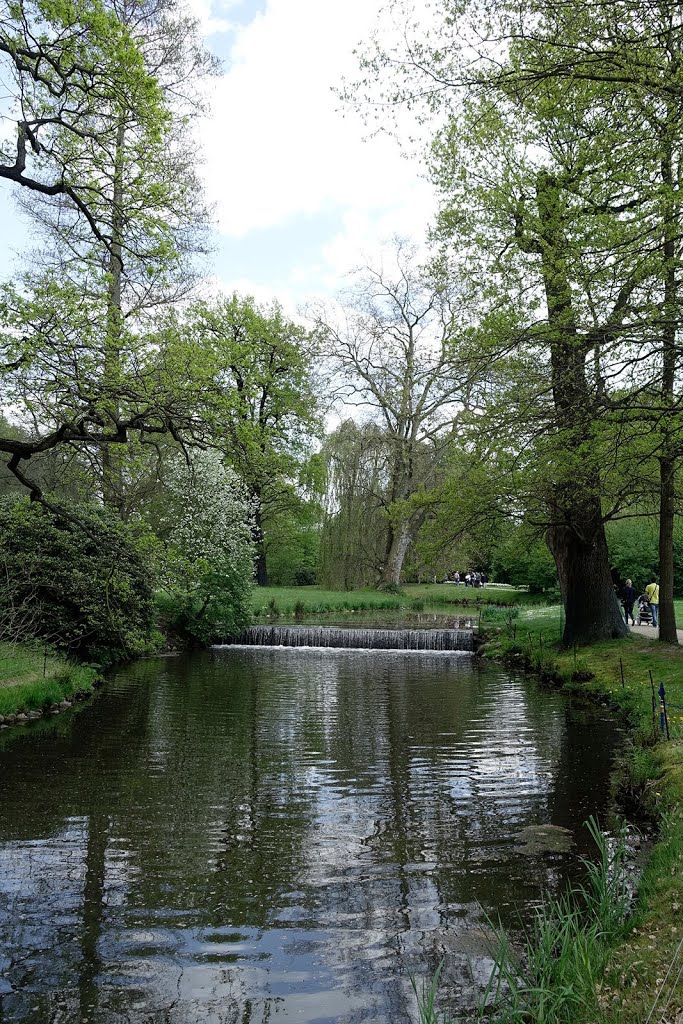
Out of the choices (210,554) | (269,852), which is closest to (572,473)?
(269,852)

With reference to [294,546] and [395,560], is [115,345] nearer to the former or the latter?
[395,560]

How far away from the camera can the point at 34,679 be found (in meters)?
13.6

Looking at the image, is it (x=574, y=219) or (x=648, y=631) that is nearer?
(x=574, y=219)

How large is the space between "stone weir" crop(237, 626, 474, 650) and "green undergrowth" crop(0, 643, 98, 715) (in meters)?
10.4

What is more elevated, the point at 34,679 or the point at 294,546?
the point at 294,546

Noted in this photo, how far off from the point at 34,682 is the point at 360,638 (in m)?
→ 13.7

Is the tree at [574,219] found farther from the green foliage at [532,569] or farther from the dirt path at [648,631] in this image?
the green foliage at [532,569]

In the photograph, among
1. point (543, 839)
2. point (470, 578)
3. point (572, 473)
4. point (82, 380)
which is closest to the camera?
point (543, 839)

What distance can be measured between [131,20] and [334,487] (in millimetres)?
30511

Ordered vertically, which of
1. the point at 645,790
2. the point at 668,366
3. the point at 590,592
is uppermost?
the point at 668,366

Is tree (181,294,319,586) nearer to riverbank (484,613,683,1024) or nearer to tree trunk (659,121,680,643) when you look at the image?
riverbank (484,613,683,1024)

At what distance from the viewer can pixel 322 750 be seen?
10961 mm

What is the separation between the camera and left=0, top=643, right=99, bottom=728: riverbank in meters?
12.5

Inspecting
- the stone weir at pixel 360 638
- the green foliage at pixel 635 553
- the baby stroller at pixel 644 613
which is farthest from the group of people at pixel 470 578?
the stone weir at pixel 360 638
